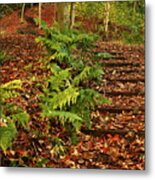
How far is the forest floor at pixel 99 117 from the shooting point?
305cm

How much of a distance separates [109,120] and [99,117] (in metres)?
0.06

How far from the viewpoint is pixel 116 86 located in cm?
309

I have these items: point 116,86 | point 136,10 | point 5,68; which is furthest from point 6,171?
point 136,10

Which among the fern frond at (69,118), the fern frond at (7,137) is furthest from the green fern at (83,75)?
the fern frond at (7,137)

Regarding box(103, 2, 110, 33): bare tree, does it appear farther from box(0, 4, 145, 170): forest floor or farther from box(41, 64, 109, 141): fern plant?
box(41, 64, 109, 141): fern plant

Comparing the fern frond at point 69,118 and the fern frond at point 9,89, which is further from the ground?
the fern frond at point 9,89

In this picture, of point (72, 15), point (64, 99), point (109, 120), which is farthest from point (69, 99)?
point (72, 15)

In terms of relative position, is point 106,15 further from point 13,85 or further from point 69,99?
point 13,85

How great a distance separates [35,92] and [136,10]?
2.56 feet

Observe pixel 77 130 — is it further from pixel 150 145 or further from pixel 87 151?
pixel 150 145

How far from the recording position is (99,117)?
310 cm

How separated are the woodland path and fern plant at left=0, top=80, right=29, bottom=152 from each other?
0.04 m

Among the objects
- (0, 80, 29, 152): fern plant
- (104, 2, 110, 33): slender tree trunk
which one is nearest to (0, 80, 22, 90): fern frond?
(0, 80, 29, 152): fern plant

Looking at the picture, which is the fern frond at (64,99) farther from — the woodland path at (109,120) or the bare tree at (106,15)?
the bare tree at (106,15)
